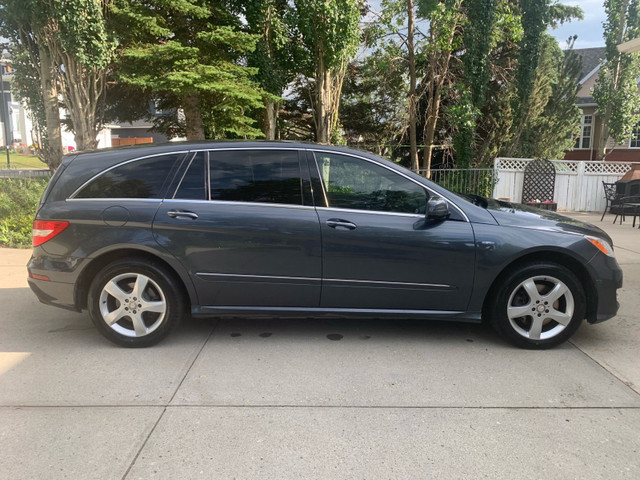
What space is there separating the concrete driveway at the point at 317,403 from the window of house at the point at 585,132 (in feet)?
87.4

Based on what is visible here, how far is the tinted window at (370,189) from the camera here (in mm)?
3891

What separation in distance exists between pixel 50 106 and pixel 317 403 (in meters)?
9.35

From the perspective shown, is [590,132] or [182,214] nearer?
[182,214]

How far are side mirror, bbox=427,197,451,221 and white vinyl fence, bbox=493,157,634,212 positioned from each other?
1090 cm

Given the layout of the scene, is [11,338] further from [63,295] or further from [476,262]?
[476,262]

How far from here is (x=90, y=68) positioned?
8812mm

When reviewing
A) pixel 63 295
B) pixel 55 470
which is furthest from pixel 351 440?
pixel 63 295

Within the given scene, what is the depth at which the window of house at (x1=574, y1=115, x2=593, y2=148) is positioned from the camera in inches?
1060

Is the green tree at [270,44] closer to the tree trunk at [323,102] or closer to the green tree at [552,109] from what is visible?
the tree trunk at [323,102]

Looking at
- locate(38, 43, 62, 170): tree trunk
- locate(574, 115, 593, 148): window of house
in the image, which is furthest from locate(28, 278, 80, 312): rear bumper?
A: locate(574, 115, 593, 148): window of house

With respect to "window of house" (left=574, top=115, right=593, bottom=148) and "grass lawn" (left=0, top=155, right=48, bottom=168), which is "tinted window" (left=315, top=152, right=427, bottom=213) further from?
"window of house" (left=574, top=115, right=593, bottom=148)

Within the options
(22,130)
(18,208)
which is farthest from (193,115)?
(22,130)

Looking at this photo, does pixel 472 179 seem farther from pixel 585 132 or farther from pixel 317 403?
pixel 585 132

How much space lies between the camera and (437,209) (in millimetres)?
3715
